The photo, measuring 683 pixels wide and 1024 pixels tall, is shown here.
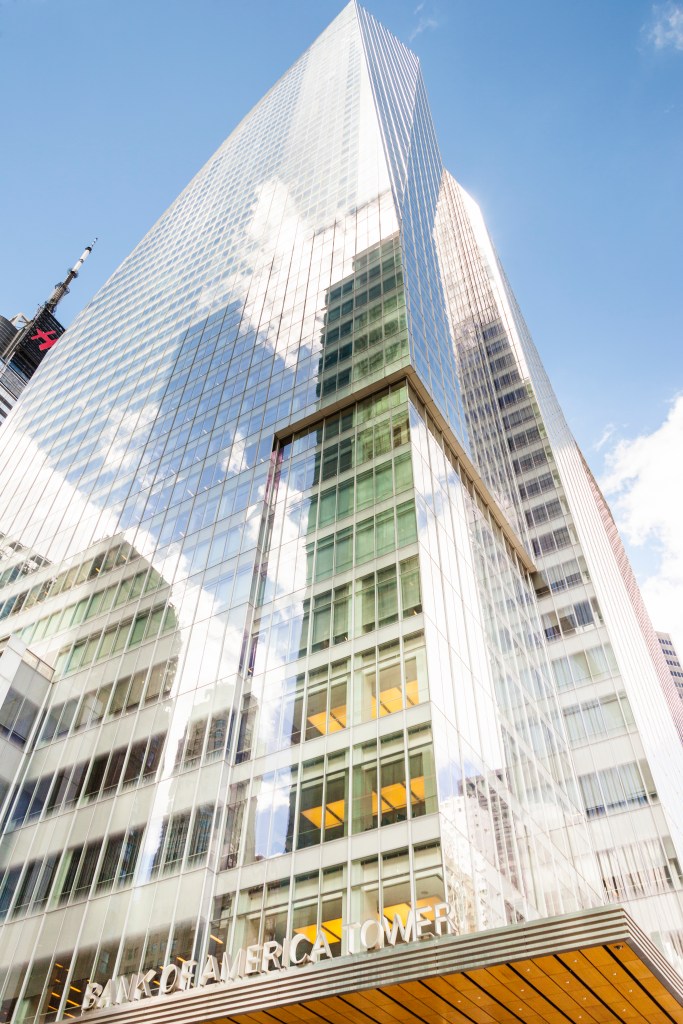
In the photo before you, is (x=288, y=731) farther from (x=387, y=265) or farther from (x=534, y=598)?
(x=387, y=265)

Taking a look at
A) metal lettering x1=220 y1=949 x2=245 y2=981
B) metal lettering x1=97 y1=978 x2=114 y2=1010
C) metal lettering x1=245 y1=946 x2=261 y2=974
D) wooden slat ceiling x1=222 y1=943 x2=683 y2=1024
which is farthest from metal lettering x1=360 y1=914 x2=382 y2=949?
metal lettering x1=97 y1=978 x2=114 y2=1010

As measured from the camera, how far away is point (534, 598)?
54500 mm

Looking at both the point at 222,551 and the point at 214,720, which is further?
the point at 222,551

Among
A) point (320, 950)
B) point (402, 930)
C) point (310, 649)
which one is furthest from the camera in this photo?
point (310, 649)

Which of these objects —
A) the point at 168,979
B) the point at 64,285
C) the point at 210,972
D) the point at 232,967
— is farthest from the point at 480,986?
the point at 64,285

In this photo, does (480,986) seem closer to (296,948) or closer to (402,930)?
(402,930)

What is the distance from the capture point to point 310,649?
33.9 m

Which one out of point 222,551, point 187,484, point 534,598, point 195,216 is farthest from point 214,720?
point 195,216

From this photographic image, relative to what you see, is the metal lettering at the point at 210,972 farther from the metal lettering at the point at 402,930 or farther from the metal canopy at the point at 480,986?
the metal lettering at the point at 402,930

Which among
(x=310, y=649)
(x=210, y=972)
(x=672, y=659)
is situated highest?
(x=672, y=659)

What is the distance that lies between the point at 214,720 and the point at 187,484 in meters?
20.4

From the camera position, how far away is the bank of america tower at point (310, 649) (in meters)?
27.5

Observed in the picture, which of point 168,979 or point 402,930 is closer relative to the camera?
point 402,930

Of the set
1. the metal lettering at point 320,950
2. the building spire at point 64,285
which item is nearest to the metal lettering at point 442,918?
the metal lettering at point 320,950
